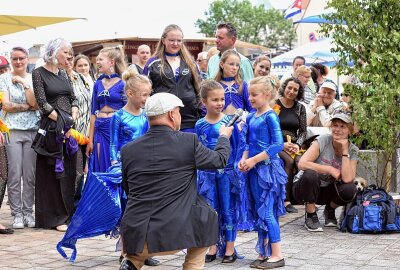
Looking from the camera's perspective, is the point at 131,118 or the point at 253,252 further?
the point at 253,252

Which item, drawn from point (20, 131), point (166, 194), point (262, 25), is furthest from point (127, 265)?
point (262, 25)

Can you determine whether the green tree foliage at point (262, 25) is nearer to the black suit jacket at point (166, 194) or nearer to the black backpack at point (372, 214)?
the black backpack at point (372, 214)

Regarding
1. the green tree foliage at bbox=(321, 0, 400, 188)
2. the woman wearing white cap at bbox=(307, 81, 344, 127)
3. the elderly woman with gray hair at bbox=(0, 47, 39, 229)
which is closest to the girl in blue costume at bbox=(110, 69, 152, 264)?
the elderly woman with gray hair at bbox=(0, 47, 39, 229)

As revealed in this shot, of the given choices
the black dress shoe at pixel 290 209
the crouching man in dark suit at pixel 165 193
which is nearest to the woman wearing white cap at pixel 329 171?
the black dress shoe at pixel 290 209

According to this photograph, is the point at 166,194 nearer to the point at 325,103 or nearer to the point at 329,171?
the point at 329,171

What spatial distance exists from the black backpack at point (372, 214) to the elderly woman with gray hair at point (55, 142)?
3.08 meters

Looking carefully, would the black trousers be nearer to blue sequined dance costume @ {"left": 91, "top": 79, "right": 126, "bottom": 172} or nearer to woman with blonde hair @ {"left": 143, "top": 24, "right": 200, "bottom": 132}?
woman with blonde hair @ {"left": 143, "top": 24, "right": 200, "bottom": 132}

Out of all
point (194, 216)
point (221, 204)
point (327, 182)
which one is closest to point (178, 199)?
point (194, 216)

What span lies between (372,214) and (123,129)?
2.83 m

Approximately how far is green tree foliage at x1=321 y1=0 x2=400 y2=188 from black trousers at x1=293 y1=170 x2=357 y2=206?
0.56 m

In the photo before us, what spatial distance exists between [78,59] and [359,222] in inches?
185

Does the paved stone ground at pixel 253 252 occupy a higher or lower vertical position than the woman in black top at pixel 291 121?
lower

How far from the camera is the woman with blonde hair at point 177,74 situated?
25.5 feet

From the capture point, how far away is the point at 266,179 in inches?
266
